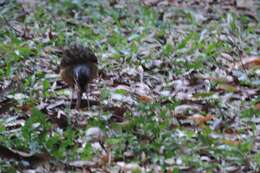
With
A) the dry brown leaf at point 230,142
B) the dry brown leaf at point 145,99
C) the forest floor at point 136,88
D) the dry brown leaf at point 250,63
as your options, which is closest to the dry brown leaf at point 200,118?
the forest floor at point 136,88

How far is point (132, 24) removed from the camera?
31.8 ft

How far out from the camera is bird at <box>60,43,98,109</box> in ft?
21.0

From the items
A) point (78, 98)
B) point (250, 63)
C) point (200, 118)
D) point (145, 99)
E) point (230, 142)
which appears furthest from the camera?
point (250, 63)

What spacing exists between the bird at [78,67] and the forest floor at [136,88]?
19cm

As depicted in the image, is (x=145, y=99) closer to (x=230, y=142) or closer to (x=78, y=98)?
(x=78, y=98)

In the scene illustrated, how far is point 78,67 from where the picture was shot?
257 inches

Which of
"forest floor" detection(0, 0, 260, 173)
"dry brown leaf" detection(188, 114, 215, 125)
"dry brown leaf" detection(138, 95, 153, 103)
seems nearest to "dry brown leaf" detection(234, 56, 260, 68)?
"forest floor" detection(0, 0, 260, 173)

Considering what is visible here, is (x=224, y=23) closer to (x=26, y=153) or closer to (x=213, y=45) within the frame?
(x=213, y=45)

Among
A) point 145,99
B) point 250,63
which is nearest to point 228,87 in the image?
point 145,99

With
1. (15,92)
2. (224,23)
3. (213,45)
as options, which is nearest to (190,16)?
(224,23)

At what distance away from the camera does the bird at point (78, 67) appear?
6414 millimetres

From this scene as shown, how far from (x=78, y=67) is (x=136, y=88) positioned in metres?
0.90

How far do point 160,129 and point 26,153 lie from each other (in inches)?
43.8

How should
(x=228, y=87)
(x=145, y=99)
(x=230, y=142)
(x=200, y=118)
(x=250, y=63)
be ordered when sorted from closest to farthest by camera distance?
1. (x=230, y=142)
2. (x=200, y=118)
3. (x=145, y=99)
4. (x=228, y=87)
5. (x=250, y=63)
